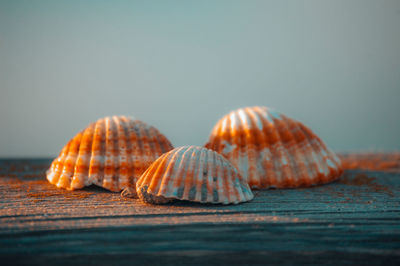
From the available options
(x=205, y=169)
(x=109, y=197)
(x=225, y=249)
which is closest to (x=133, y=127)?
(x=109, y=197)

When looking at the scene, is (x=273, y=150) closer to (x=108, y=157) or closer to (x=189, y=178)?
(x=189, y=178)

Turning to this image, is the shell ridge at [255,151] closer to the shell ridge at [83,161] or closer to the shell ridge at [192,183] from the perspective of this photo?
the shell ridge at [192,183]

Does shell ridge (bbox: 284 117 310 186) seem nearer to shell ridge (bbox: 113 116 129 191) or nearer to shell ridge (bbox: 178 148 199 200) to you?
shell ridge (bbox: 178 148 199 200)

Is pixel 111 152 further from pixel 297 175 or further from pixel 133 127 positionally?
pixel 297 175

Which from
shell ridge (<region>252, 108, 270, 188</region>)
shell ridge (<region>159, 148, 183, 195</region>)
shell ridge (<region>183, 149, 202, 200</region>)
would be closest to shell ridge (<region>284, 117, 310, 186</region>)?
shell ridge (<region>252, 108, 270, 188</region>)

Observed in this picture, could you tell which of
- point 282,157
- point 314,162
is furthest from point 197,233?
point 314,162

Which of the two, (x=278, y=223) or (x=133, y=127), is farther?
(x=133, y=127)
